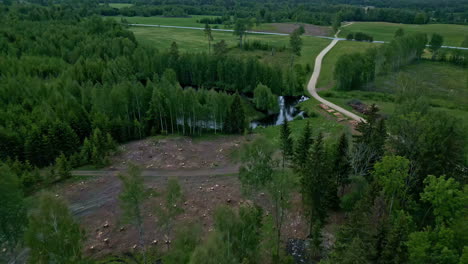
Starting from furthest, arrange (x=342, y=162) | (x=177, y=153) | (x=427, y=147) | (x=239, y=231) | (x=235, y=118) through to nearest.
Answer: (x=235, y=118) < (x=177, y=153) < (x=342, y=162) < (x=427, y=147) < (x=239, y=231)

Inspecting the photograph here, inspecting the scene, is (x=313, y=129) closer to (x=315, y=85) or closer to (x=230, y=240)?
(x=315, y=85)

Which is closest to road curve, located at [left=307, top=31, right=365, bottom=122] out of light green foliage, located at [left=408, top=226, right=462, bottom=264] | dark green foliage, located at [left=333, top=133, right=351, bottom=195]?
dark green foliage, located at [left=333, top=133, right=351, bottom=195]

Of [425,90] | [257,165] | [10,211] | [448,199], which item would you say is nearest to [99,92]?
[10,211]

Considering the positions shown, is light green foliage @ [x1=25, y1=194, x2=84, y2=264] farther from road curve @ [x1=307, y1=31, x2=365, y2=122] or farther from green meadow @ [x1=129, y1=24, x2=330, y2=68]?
green meadow @ [x1=129, y1=24, x2=330, y2=68]

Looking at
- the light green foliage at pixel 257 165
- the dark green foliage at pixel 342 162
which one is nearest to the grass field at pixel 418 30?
the dark green foliage at pixel 342 162

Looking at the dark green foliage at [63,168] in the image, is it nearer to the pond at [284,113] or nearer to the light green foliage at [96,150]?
the light green foliage at [96,150]

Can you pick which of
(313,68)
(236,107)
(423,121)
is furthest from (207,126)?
(313,68)
